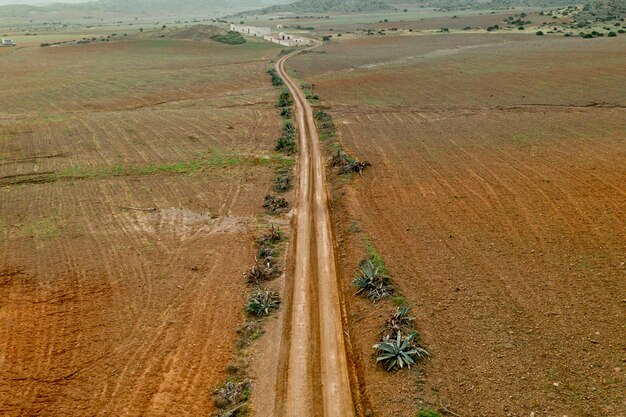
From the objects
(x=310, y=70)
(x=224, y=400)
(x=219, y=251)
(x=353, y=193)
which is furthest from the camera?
(x=310, y=70)

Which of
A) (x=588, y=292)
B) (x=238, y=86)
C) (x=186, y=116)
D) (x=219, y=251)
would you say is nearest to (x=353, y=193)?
(x=219, y=251)

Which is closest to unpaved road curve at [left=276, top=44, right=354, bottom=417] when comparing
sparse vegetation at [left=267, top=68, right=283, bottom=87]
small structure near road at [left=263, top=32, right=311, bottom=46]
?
sparse vegetation at [left=267, top=68, right=283, bottom=87]

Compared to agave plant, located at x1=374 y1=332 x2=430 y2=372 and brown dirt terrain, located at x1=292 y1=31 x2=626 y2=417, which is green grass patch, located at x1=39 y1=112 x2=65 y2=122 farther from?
agave plant, located at x1=374 y1=332 x2=430 y2=372

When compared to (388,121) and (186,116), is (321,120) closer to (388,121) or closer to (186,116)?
(388,121)

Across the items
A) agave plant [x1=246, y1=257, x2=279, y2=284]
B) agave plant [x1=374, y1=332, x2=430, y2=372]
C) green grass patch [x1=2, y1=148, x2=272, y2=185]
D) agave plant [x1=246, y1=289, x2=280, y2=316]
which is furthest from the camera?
green grass patch [x1=2, y1=148, x2=272, y2=185]

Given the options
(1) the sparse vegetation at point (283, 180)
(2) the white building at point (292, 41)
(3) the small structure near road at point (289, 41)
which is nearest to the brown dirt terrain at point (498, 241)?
(1) the sparse vegetation at point (283, 180)

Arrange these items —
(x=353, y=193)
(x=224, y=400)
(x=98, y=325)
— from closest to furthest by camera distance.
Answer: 1. (x=224, y=400)
2. (x=98, y=325)
3. (x=353, y=193)
